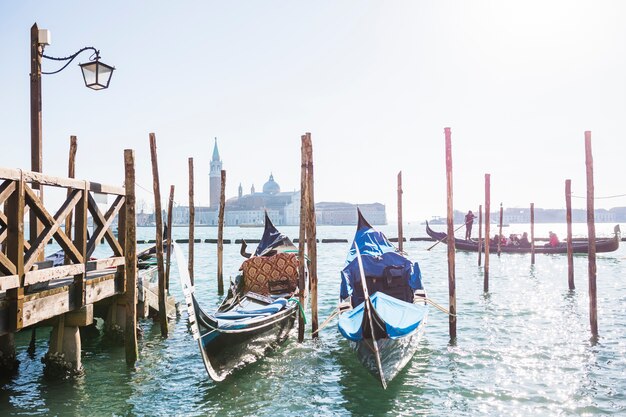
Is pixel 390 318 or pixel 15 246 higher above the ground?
pixel 15 246

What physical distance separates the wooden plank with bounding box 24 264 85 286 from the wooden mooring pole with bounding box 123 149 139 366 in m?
0.59

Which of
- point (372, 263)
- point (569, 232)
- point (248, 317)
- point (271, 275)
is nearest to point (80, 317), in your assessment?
point (248, 317)

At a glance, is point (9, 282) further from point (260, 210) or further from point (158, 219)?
point (260, 210)

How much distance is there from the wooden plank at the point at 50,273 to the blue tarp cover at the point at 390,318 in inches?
102

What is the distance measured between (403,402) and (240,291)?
4239mm

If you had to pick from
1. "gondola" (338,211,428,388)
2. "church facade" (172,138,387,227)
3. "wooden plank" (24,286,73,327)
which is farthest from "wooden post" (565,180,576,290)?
"church facade" (172,138,387,227)

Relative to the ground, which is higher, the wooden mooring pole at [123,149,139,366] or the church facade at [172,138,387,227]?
the church facade at [172,138,387,227]

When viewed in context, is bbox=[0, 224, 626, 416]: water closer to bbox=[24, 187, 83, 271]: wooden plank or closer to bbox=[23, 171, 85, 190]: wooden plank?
bbox=[24, 187, 83, 271]: wooden plank

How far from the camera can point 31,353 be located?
6.11 meters

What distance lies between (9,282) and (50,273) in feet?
1.64

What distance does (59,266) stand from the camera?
4277 millimetres

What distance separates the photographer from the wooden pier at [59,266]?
12.3 ft

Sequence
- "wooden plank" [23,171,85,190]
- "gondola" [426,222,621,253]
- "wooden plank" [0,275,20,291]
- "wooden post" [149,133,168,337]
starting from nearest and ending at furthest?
"wooden plank" [0,275,20,291] < "wooden plank" [23,171,85,190] < "wooden post" [149,133,168,337] < "gondola" [426,222,621,253]

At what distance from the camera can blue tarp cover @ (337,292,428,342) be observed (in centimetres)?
489
